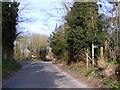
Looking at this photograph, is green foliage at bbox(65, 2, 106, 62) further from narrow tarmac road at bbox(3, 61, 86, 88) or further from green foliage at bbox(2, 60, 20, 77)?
green foliage at bbox(2, 60, 20, 77)

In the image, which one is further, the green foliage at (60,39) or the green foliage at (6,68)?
the green foliage at (60,39)

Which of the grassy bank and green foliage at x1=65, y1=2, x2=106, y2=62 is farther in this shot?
green foliage at x1=65, y1=2, x2=106, y2=62

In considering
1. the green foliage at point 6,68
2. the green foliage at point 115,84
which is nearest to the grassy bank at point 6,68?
the green foliage at point 6,68

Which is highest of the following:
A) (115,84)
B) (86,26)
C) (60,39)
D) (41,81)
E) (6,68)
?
(86,26)

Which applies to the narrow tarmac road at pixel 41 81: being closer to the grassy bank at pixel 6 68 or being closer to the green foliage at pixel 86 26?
the grassy bank at pixel 6 68

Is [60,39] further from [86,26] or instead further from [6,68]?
[6,68]

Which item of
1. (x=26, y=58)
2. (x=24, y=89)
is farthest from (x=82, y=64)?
(x=26, y=58)

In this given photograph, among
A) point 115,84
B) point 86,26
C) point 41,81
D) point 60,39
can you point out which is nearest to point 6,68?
point 41,81

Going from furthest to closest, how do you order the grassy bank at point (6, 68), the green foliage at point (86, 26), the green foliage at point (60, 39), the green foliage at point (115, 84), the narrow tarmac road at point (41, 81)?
the green foliage at point (60, 39), the green foliage at point (86, 26), the grassy bank at point (6, 68), the narrow tarmac road at point (41, 81), the green foliage at point (115, 84)

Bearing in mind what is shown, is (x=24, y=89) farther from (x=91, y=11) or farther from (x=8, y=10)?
(x=91, y=11)

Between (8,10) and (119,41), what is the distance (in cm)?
982

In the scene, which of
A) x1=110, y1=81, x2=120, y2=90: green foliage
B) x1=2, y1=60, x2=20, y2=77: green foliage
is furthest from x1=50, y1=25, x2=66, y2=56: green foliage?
x1=110, y1=81, x2=120, y2=90: green foliage

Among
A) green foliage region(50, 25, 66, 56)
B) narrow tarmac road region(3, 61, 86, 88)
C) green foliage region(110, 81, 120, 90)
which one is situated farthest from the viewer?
green foliage region(50, 25, 66, 56)

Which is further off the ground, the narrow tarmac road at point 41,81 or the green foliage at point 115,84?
the green foliage at point 115,84
